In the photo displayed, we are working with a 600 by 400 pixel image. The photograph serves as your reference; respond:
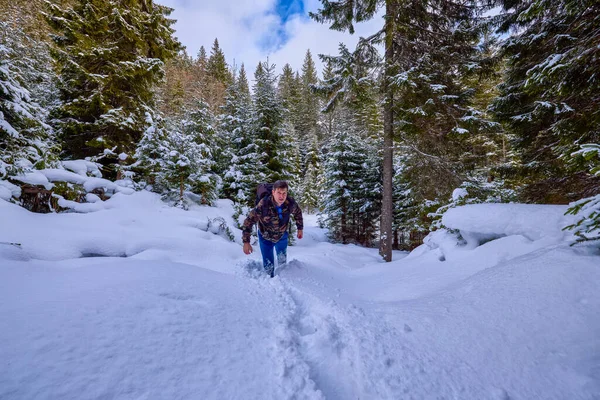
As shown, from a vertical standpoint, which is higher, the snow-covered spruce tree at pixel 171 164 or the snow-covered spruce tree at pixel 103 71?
the snow-covered spruce tree at pixel 103 71

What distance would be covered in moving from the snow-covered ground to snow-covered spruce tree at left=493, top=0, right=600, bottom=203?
330cm

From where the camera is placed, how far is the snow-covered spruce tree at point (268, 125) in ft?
48.0

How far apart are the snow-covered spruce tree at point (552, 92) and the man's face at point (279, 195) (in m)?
5.32

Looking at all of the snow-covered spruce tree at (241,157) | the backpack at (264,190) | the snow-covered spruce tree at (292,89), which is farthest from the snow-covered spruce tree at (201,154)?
the snow-covered spruce tree at (292,89)

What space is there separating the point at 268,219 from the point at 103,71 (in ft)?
36.6

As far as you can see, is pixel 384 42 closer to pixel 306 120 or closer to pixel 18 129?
pixel 18 129

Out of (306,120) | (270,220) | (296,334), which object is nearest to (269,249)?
(270,220)

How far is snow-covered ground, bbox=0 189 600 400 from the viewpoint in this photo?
1451mm

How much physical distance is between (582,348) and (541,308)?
494 mm

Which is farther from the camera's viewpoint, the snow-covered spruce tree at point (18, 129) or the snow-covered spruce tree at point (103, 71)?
the snow-covered spruce tree at point (103, 71)

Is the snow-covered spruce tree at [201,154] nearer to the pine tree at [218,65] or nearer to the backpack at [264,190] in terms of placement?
the backpack at [264,190]

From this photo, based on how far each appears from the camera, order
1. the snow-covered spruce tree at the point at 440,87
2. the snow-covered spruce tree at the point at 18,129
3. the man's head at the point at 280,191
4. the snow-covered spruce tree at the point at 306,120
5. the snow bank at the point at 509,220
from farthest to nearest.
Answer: the snow-covered spruce tree at the point at 306,120, the snow-covered spruce tree at the point at 440,87, the snow-covered spruce tree at the point at 18,129, the man's head at the point at 280,191, the snow bank at the point at 509,220

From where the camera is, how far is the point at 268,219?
15.7 ft

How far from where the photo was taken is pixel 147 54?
11555mm
